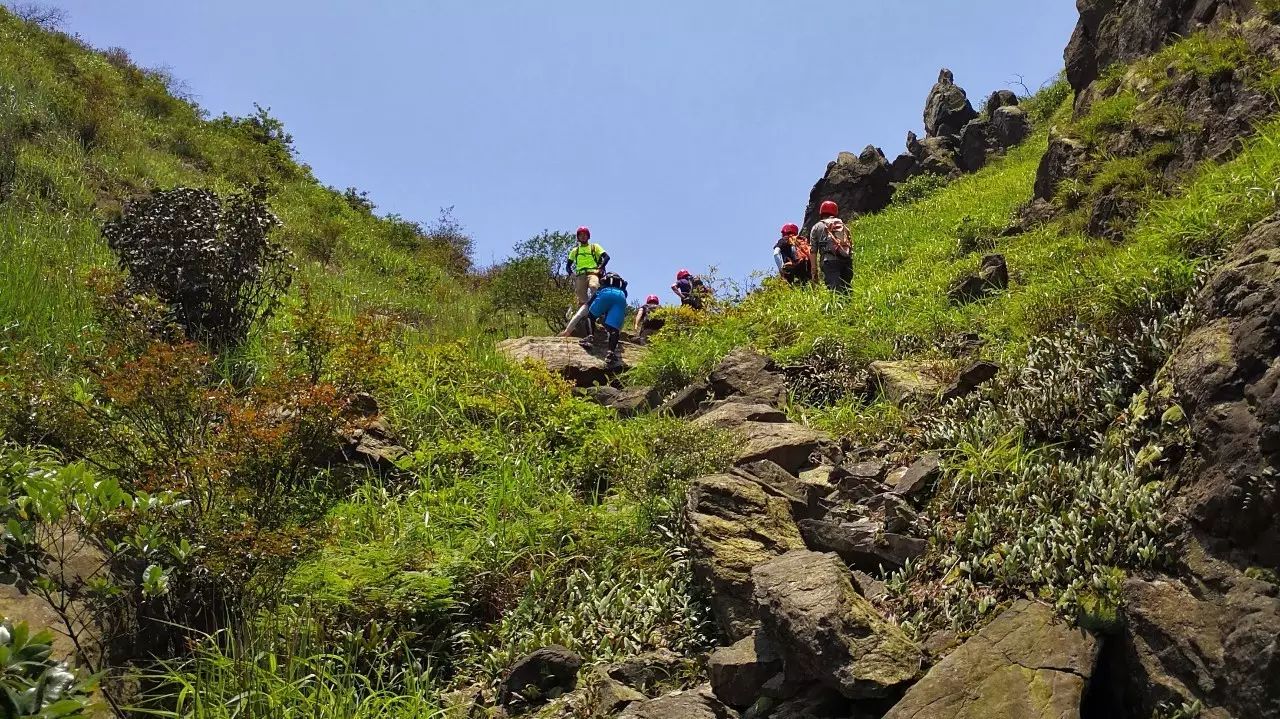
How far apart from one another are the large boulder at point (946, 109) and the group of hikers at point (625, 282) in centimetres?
2219

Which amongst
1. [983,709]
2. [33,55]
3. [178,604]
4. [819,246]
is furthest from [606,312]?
[33,55]

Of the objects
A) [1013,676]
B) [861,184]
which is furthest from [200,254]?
[861,184]

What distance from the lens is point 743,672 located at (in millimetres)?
4406

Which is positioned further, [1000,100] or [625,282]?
[1000,100]

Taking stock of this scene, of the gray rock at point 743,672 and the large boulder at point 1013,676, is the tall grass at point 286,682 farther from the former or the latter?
the large boulder at point 1013,676

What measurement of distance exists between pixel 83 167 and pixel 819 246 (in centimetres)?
1257

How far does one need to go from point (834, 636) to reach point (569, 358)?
7.38 meters

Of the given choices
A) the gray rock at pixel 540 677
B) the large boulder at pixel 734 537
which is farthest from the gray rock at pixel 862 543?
the gray rock at pixel 540 677

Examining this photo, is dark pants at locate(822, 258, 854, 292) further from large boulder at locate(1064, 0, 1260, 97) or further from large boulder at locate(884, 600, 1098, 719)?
large boulder at locate(884, 600, 1098, 719)

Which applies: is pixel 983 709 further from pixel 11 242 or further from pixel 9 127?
pixel 9 127

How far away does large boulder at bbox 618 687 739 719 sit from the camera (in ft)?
13.8

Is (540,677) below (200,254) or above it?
below

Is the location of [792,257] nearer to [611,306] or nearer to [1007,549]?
[611,306]

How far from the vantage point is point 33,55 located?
1945 cm
